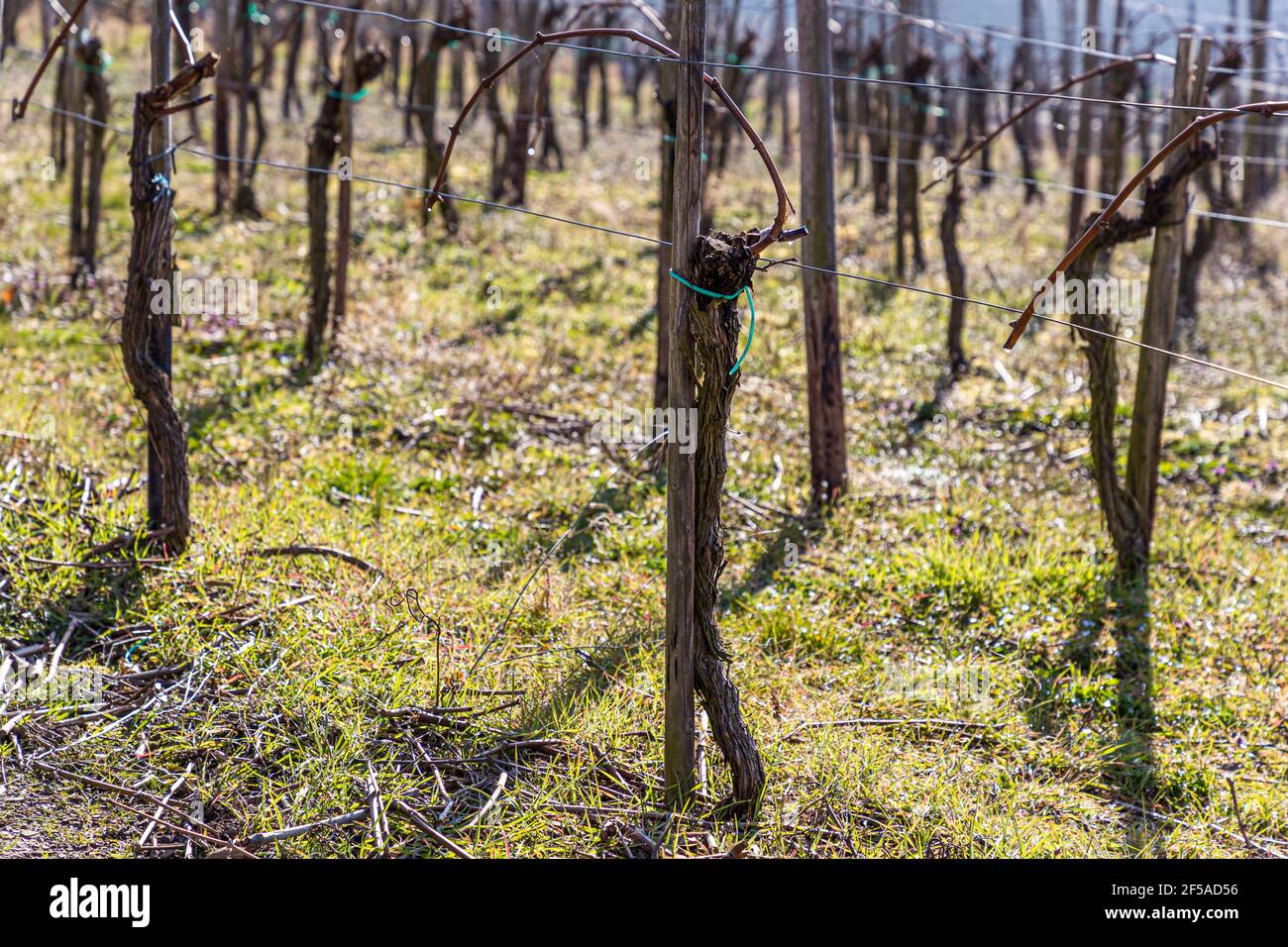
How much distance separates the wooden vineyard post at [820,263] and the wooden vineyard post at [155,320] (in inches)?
121

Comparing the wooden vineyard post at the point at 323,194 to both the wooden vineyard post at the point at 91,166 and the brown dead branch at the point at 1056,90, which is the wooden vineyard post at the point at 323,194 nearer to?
the wooden vineyard post at the point at 91,166

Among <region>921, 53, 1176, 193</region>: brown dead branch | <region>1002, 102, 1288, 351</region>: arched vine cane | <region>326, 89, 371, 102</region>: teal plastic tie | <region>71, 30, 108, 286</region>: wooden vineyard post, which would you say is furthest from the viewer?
<region>71, 30, 108, 286</region>: wooden vineyard post

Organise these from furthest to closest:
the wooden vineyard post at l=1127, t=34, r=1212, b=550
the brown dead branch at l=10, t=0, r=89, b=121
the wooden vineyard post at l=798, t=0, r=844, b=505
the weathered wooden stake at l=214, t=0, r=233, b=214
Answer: the weathered wooden stake at l=214, t=0, r=233, b=214
the wooden vineyard post at l=798, t=0, r=844, b=505
the wooden vineyard post at l=1127, t=34, r=1212, b=550
the brown dead branch at l=10, t=0, r=89, b=121

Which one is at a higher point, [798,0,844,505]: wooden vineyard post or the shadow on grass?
[798,0,844,505]: wooden vineyard post

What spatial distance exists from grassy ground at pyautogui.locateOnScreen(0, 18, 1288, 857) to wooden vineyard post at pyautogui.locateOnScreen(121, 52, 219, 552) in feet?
0.63

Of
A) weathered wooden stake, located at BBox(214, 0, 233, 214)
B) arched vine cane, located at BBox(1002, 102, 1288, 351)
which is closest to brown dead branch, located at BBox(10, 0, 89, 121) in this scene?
arched vine cane, located at BBox(1002, 102, 1288, 351)

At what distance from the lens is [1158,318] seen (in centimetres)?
535

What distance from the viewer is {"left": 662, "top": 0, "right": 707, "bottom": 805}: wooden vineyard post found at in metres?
2.85

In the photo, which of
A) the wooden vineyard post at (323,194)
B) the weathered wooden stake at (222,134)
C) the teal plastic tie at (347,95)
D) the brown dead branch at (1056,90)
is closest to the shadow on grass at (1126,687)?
the brown dead branch at (1056,90)

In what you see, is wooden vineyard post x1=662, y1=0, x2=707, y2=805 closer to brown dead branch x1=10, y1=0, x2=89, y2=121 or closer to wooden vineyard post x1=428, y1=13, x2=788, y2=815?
wooden vineyard post x1=428, y1=13, x2=788, y2=815

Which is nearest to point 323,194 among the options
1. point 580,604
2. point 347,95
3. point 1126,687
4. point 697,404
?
point 347,95

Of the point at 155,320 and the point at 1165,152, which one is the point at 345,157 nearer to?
the point at 155,320

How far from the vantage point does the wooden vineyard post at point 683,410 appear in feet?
9.36
